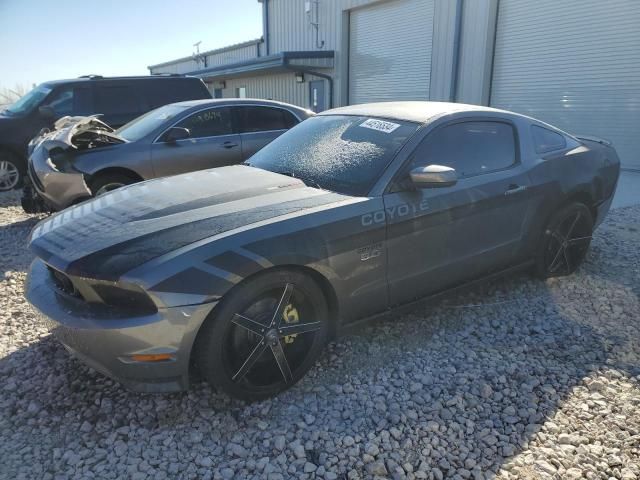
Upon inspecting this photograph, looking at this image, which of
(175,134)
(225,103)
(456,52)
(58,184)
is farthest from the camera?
(456,52)

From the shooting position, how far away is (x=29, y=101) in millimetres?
8508

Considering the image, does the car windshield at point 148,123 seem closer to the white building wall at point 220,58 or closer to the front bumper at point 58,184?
the front bumper at point 58,184

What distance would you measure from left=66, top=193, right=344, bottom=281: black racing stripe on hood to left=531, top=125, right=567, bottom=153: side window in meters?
2.32

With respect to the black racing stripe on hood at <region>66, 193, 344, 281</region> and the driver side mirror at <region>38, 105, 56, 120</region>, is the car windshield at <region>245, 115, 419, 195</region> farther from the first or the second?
the driver side mirror at <region>38, 105, 56, 120</region>

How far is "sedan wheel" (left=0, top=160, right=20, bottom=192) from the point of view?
26.4 feet

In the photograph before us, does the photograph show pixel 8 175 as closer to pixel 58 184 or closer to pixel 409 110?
pixel 58 184

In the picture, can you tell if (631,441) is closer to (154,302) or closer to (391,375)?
(391,375)

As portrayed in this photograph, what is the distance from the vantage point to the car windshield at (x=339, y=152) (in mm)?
3188

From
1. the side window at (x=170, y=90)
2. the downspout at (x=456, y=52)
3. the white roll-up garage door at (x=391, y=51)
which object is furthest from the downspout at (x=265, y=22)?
the side window at (x=170, y=90)

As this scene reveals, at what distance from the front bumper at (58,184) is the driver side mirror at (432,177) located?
3.85 metres

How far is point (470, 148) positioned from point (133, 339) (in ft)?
8.51

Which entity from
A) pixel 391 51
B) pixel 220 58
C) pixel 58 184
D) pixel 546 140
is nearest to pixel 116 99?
pixel 58 184

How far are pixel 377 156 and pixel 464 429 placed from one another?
1.70 meters

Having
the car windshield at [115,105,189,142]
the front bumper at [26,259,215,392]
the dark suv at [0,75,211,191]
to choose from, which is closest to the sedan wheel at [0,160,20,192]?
the dark suv at [0,75,211,191]
